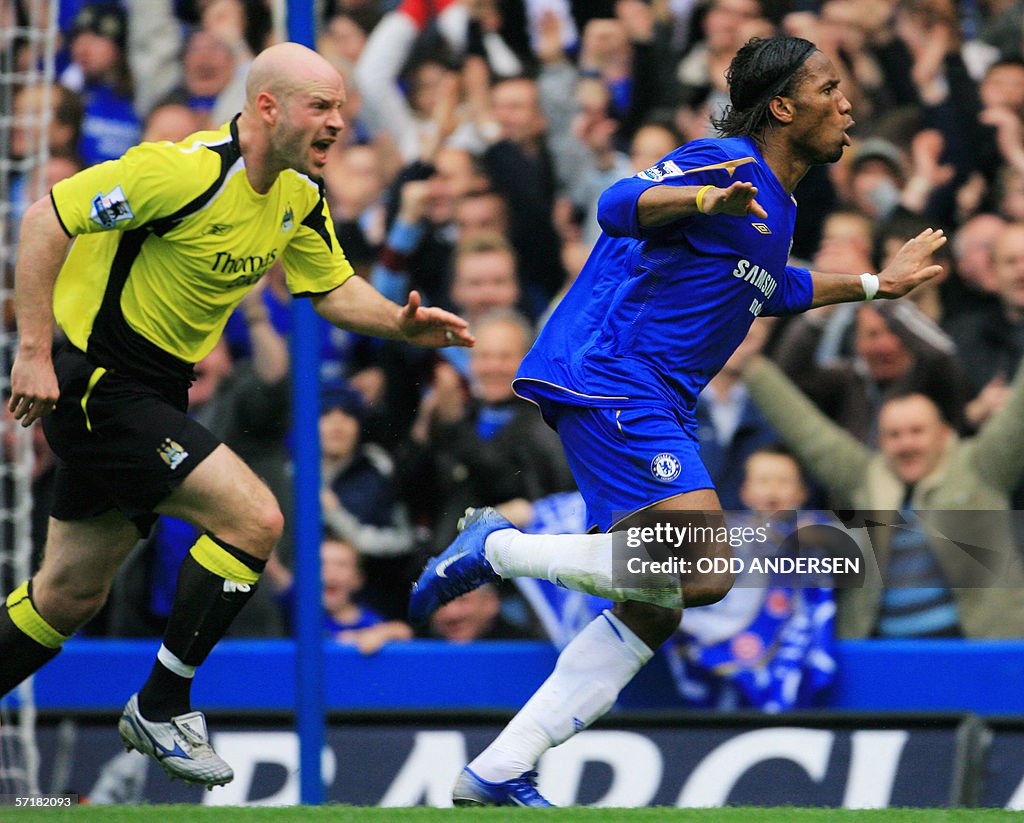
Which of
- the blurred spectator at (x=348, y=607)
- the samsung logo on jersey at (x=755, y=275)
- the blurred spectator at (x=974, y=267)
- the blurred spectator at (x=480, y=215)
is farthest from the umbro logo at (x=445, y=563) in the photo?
the blurred spectator at (x=974, y=267)

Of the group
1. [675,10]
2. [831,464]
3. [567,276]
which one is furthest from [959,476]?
[675,10]

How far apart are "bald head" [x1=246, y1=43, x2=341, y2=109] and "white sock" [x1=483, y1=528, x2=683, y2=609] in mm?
1323

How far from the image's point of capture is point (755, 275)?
4344 mm

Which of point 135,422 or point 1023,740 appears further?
point 1023,740

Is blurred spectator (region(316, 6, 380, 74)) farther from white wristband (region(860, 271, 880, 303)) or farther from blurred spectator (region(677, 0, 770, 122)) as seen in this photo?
white wristband (region(860, 271, 880, 303))

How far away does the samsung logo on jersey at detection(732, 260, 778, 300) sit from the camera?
4.31m

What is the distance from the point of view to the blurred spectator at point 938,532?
5.75 m

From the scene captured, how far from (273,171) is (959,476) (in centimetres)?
274

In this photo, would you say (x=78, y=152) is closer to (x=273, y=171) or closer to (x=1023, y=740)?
(x=273, y=171)

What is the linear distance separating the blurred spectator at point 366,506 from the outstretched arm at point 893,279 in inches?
81.5

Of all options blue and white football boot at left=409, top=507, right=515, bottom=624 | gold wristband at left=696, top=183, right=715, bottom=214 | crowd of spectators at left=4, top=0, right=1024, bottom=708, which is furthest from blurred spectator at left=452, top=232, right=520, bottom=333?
gold wristband at left=696, top=183, right=715, bottom=214

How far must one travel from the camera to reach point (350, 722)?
5879mm

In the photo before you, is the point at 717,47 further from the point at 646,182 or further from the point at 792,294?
the point at 646,182

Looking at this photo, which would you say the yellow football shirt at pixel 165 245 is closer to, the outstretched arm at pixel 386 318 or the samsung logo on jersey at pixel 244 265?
the samsung logo on jersey at pixel 244 265
